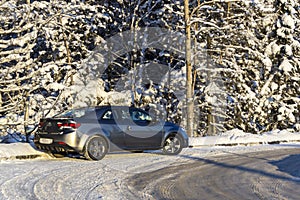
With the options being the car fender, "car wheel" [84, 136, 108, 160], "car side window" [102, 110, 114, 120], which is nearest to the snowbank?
"car side window" [102, 110, 114, 120]

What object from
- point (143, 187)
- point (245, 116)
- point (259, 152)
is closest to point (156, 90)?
point (245, 116)

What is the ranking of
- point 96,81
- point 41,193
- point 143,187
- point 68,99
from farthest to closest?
point 96,81 < point 68,99 < point 143,187 < point 41,193

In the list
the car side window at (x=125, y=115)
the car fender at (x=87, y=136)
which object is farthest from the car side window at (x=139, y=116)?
the car fender at (x=87, y=136)

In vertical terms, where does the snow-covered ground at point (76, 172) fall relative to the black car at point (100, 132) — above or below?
below

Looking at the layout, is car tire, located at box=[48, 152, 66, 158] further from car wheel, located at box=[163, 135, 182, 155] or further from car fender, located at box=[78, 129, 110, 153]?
car wheel, located at box=[163, 135, 182, 155]

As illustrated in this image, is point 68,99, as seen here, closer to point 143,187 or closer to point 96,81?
point 96,81

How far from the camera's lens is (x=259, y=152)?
45.4ft

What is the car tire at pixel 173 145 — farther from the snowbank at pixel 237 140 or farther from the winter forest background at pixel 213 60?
the winter forest background at pixel 213 60

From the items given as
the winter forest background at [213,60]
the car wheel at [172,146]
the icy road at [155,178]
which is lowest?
the icy road at [155,178]

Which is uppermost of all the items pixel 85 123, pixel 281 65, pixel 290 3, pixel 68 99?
pixel 290 3

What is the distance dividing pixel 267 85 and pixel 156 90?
7565 mm

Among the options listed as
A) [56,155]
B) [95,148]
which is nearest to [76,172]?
[95,148]

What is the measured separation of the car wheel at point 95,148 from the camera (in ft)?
36.6

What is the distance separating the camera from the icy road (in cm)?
722
